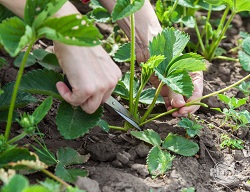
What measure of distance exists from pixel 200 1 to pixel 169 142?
Answer: 33.3 inches

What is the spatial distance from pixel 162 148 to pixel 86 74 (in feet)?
1.49

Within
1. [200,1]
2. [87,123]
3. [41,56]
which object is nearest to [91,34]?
[87,123]

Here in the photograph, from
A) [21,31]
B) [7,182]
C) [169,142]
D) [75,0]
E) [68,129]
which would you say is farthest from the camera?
[75,0]

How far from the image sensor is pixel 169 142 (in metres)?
1.86

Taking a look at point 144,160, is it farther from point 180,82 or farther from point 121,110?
point 180,82

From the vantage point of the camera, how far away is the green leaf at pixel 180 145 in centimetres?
185

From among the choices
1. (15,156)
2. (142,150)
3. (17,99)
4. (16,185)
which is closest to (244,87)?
(142,150)

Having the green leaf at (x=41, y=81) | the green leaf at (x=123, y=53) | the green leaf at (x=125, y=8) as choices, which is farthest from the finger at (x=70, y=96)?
the green leaf at (x=123, y=53)

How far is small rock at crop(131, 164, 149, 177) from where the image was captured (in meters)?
1.77

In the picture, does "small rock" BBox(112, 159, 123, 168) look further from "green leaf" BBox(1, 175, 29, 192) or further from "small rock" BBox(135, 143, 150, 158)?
"green leaf" BBox(1, 175, 29, 192)

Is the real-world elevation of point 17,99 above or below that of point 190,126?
above

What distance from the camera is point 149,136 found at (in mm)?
1855

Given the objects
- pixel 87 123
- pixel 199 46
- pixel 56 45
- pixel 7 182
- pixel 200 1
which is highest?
pixel 56 45

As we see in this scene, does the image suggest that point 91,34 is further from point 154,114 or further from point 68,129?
point 154,114
